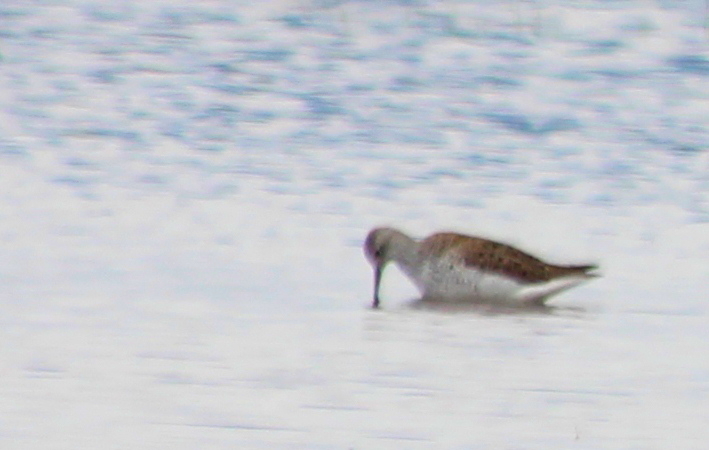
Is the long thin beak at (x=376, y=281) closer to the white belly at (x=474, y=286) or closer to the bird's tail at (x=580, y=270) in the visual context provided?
the white belly at (x=474, y=286)

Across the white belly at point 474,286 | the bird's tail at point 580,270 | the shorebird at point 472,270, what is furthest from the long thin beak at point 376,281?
the bird's tail at point 580,270

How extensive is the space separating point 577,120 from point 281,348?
579 cm

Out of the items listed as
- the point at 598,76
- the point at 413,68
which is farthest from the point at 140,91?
the point at 598,76

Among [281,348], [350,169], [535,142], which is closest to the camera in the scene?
[281,348]

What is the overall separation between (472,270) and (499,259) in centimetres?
12

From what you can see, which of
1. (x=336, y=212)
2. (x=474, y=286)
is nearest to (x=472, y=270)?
(x=474, y=286)

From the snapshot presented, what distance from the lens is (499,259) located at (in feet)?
32.5

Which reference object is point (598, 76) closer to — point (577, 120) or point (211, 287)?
point (577, 120)

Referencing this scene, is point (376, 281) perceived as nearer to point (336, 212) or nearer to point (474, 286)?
point (474, 286)

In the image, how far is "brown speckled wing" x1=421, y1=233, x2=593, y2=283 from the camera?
386 inches

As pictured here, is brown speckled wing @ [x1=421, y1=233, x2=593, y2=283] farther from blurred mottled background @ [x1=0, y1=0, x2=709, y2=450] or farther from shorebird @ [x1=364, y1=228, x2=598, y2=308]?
blurred mottled background @ [x1=0, y1=0, x2=709, y2=450]

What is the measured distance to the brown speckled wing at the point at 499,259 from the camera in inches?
386

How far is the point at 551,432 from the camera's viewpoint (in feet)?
24.3

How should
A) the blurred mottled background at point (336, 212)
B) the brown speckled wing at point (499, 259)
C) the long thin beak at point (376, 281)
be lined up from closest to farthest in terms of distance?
the blurred mottled background at point (336, 212) → the long thin beak at point (376, 281) → the brown speckled wing at point (499, 259)
